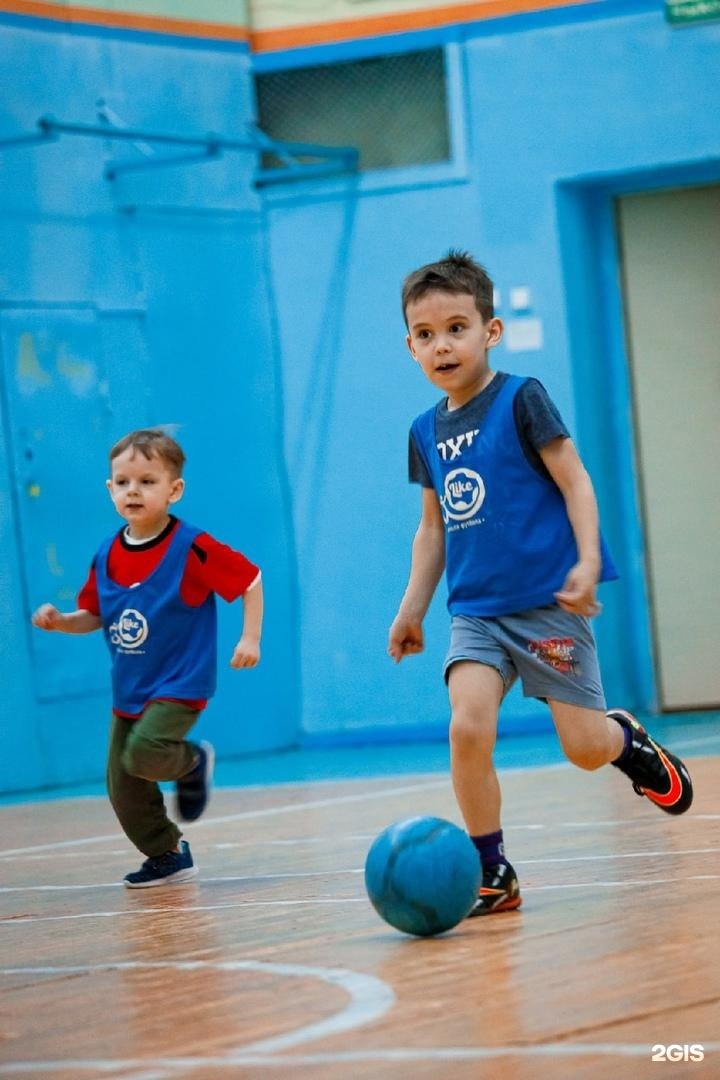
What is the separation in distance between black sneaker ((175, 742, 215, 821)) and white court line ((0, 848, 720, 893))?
30 cm

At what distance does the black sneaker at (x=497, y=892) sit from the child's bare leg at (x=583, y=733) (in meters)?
0.37

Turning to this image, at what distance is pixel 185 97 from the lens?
38.0 feet

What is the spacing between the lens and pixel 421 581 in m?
5.35

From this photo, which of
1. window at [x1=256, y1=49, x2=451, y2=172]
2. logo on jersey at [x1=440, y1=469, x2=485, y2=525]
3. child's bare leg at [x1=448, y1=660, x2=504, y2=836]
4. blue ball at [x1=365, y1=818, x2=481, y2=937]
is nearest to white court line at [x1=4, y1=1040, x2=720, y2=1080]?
blue ball at [x1=365, y1=818, x2=481, y2=937]

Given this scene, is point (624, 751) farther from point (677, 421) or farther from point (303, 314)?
point (303, 314)

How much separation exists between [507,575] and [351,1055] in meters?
2.06

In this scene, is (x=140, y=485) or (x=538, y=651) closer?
(x=538, y=651)

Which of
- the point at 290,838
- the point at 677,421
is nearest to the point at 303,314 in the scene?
the point at 677,421

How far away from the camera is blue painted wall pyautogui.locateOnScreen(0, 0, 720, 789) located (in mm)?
10828

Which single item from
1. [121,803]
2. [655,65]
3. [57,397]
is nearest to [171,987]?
[121,803]

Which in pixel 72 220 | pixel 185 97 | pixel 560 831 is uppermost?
pixel 185 97

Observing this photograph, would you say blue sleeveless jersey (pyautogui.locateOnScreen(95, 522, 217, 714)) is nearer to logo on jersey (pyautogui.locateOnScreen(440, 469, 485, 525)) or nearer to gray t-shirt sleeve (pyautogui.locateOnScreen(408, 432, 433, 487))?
gray t-shirt sleeve (pyautogui.locateOnScreen(408, 432, 433, 487))

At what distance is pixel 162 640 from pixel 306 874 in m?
0.89

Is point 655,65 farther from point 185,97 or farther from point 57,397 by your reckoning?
point 57,397
